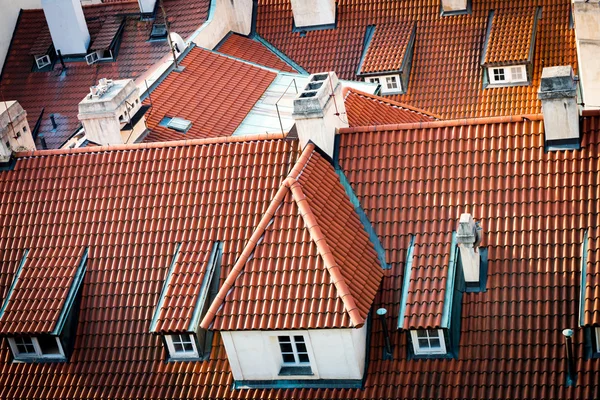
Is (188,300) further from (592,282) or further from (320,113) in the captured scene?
(592,282)

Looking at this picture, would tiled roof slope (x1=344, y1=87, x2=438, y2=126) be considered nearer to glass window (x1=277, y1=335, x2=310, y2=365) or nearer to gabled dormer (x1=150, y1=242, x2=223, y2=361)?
gabled dormer (x1=150, y1=242, x2=223, y2=361)

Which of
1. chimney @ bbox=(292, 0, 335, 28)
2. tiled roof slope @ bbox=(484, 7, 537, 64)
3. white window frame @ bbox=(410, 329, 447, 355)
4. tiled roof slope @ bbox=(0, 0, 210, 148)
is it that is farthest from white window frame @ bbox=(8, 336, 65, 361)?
chimney @ bbox=(292, 0, 335, 28)

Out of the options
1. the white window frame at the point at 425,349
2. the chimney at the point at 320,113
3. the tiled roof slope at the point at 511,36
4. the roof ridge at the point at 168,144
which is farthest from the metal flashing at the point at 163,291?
the tiled roof slope at the point at 511,36

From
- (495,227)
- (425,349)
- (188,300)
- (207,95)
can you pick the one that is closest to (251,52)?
(207,95)

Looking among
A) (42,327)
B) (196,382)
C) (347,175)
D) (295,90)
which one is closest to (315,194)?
(347,175)

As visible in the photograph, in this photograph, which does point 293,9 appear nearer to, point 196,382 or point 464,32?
point 464,32

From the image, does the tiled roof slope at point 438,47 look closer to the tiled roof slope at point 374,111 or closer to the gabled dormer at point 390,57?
the gabled dormer at point 390,57
